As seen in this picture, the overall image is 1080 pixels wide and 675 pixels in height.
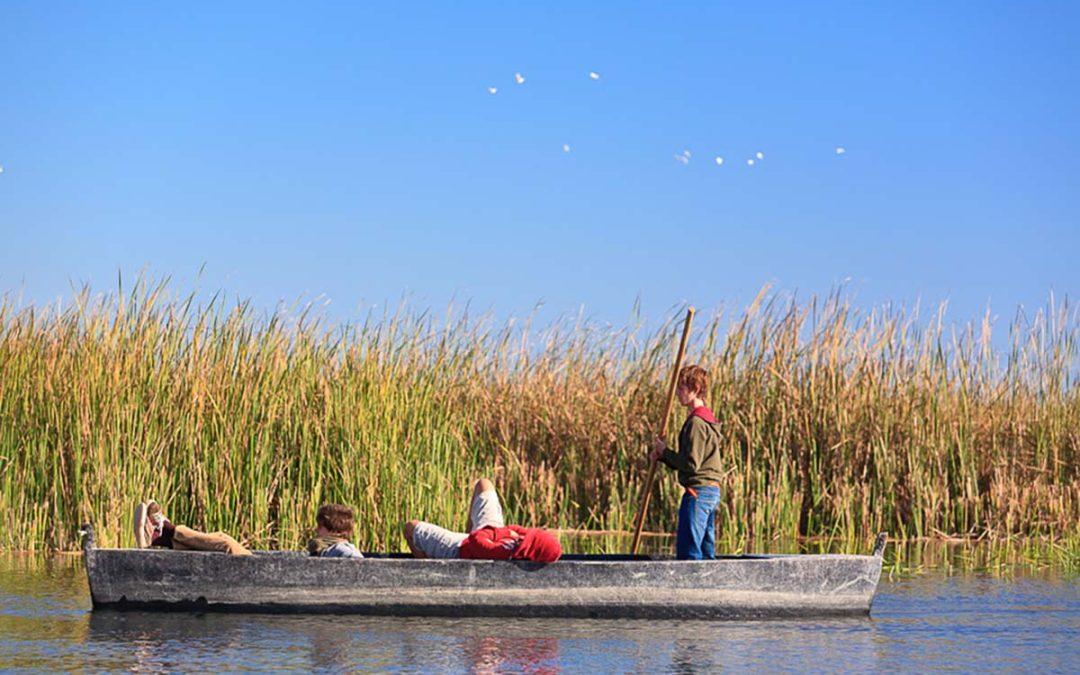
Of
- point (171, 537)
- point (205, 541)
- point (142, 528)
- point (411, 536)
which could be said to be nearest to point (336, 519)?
point (411, 536)

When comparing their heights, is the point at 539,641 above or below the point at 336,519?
below

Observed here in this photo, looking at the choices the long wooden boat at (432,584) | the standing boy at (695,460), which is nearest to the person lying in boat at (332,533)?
the long wooden boat at (432,584)

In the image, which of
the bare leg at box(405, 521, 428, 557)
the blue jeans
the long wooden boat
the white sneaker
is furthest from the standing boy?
the white sneaker

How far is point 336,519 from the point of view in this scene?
11375 mm

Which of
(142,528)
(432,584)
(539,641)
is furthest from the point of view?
(142,528)

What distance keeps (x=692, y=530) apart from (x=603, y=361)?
773cm

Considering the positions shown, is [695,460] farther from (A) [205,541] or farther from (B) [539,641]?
(A) [205,541]

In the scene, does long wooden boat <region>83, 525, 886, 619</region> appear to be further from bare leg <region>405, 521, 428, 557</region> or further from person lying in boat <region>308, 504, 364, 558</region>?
bare leg <region>405, 521, 428, 557</region>

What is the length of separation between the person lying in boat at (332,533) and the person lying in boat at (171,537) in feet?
1.56

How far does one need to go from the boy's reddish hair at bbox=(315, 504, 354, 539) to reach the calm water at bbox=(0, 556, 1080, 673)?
83cm

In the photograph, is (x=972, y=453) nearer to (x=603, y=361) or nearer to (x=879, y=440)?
(x=879, y=440)

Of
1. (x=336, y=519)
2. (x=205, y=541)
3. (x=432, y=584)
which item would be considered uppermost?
(x=336, y=519)

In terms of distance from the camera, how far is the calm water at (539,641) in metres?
8.88

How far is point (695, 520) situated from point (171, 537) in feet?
11.9
